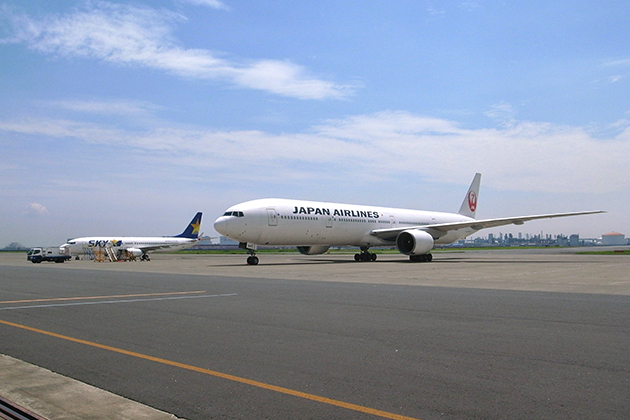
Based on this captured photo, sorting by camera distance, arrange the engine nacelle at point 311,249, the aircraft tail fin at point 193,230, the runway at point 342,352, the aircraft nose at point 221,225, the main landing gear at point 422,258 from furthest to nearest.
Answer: the aircraft tail fin at point 193,230 < the engine nacelle at point 311,249 < the main landing gear at point 422,258 < the aircraft nose at point 221,225 < the runway at point 342,352

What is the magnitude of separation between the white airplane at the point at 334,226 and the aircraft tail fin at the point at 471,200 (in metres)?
6.08

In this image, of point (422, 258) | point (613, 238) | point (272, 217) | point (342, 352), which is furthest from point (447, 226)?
point (613, 238)

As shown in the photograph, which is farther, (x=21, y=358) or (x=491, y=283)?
(x=491, y=283)

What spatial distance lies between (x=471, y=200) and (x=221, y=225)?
1131 inches

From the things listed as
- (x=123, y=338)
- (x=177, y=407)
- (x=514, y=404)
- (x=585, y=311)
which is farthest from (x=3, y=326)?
(x=585, y=311)

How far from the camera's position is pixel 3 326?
9453 millimetres

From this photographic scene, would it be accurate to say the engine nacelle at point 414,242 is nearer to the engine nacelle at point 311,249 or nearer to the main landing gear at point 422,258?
the main landing gear at point 422,258

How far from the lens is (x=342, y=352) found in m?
6.99

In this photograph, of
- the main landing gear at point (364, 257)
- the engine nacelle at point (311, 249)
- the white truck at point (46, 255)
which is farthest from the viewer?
the white truck at point (46, 255)

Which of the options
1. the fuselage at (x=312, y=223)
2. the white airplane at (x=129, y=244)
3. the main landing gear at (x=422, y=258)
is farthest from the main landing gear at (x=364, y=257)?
the white airplane at (x=129, y=244)

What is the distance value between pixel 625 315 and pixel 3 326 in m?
11.4

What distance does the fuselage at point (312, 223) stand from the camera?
31656 millimetres

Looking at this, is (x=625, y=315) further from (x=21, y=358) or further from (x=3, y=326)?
(x=3, y=326)

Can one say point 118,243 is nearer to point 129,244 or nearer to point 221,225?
point 129,244
